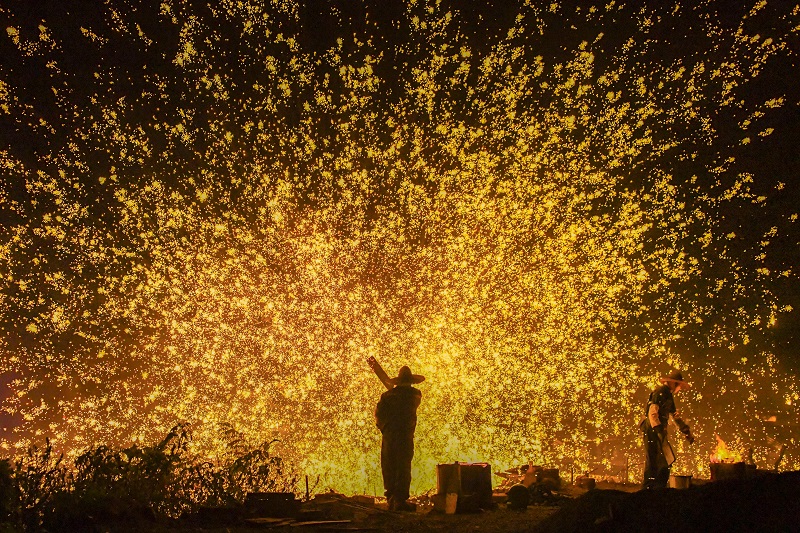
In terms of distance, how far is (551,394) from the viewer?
17891mm

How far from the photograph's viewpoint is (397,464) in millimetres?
9227

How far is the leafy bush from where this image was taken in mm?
5523

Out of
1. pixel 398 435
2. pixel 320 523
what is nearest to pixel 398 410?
pixel 398 435

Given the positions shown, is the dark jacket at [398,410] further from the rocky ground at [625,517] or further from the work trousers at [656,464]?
the work trousers at [656,464]

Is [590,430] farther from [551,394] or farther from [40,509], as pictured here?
[40,509]

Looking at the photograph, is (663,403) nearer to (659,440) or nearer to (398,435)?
(659,440)

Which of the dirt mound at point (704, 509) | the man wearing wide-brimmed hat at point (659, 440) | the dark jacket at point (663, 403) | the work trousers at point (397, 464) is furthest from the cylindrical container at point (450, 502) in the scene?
the dark jacket at point (663, 403)

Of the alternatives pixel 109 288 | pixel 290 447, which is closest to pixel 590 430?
pixel 290 447

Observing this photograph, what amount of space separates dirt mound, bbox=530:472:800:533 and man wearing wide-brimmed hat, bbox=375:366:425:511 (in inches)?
137

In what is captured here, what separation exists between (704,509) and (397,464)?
4701mm

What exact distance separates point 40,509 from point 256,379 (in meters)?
9.90

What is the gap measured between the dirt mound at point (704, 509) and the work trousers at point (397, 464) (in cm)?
347

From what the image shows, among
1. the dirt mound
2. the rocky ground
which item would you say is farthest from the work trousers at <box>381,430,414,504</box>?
the dirt mound

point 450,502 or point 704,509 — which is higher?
point 450,502
